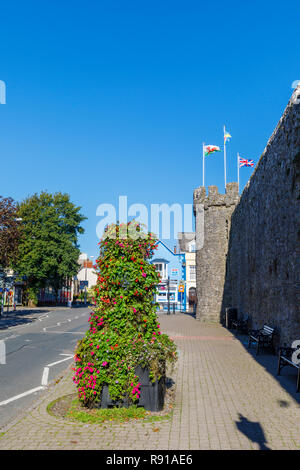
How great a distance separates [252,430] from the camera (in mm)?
5508

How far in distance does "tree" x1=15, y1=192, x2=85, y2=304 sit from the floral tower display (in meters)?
38.8

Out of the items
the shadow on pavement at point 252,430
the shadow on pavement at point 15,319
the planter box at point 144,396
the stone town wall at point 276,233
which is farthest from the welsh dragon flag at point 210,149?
the shadow on pavement at point 252,430

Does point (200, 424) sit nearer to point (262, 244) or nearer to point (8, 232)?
point (262, 244)

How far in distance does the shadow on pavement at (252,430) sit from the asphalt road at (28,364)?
Answer: 143 inches

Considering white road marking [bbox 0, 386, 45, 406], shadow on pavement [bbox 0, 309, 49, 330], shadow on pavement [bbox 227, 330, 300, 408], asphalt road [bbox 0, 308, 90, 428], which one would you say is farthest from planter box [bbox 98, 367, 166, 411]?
shadow on pavement [bbox 0, 309, 49, 330]

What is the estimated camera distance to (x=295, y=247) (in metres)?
→ 11.1

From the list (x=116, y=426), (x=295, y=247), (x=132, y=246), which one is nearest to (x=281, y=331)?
(x=295, y=247)

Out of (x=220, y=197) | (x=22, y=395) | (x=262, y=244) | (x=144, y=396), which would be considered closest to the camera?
(x=144, y=396)

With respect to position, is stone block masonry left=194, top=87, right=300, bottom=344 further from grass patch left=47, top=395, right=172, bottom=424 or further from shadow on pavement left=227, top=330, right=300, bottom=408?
grass patch left=47, top=395, right=172, bottom=424

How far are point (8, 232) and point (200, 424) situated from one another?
64.0 ft

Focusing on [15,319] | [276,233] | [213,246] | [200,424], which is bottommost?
[15,319]

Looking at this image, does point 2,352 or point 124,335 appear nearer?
point 124,335

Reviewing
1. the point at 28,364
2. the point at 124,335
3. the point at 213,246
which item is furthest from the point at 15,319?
the point at 124,335

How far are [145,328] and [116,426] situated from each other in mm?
1865
